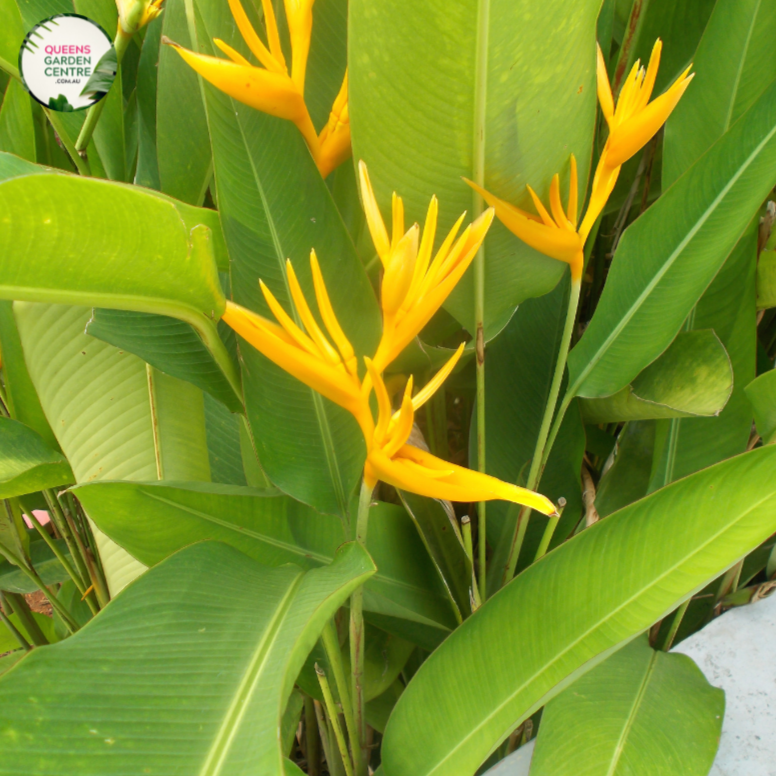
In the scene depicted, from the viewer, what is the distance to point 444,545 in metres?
0.54

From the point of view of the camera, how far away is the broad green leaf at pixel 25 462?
473mm

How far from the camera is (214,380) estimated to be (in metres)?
0.45

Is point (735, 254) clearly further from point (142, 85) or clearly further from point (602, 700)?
point (142, 85)

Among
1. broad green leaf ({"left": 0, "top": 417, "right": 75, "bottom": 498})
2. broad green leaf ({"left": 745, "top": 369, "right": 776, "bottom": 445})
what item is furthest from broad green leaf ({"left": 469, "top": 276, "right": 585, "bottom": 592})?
broad green leaf ({"left": 0, "top": 417, "right": 75, "bottom": 498})

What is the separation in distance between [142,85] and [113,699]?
520mm

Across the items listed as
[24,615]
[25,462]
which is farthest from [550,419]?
[24,615]

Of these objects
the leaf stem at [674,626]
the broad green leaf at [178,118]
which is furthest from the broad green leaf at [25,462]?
the leaf stem at [674,626]

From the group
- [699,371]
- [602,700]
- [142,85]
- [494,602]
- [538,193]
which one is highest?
[142,85]

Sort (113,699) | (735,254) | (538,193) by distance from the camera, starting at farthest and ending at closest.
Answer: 1. (735,254)
2. (538,193)
3. (113,699)

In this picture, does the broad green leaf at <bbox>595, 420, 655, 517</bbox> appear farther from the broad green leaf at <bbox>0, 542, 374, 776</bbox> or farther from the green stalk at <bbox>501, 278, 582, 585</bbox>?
the broad green leaf at <bbox>0, 542, 374, 776</bbox>

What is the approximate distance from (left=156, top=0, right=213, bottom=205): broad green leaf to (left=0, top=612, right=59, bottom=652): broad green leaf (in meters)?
0.64

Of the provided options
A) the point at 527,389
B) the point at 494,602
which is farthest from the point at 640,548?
the point at 527,389

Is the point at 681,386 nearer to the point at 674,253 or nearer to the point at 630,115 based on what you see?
the point at 674,253

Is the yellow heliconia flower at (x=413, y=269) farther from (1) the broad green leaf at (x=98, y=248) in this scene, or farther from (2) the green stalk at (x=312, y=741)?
(2) the green stalk at (x=312, y=741)
